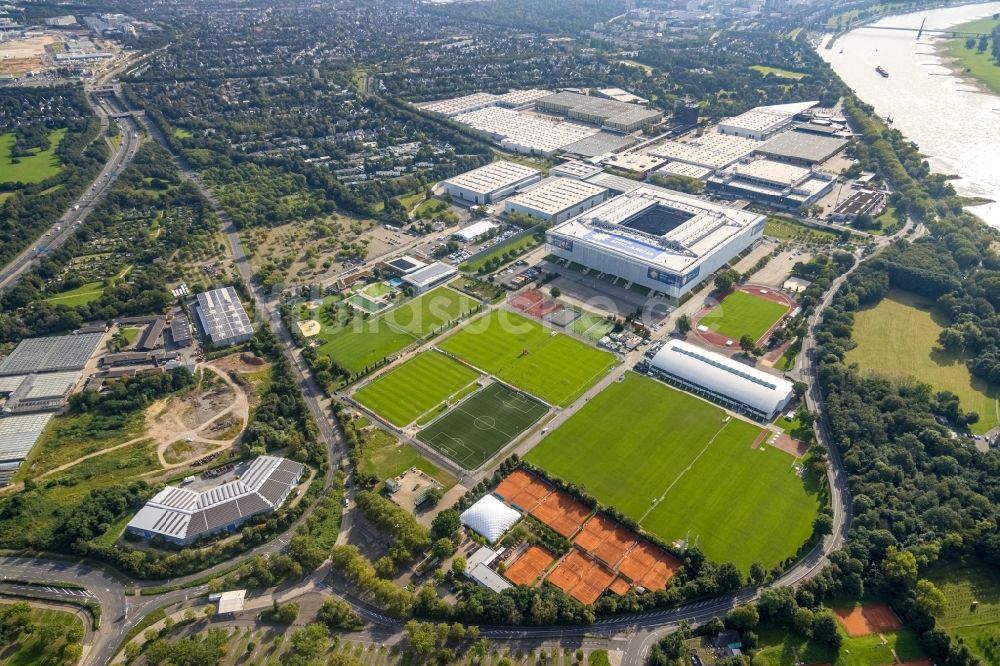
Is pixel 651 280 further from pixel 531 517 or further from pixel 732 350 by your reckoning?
pixel 531 517

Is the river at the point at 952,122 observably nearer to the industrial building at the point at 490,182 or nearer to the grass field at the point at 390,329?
the industrial building at the point at 490,182

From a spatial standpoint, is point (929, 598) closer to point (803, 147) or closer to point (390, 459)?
point (390, 459)

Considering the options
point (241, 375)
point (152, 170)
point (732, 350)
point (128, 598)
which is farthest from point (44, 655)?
point (152, 170)

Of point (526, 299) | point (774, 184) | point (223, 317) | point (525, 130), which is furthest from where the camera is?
point (525, 130)

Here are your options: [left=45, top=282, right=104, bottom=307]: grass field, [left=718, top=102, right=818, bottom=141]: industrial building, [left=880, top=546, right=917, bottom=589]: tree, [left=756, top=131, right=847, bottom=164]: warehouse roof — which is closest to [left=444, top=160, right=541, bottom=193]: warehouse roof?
[left=756, top=131, right=847, bottom=164]: warehouse roof

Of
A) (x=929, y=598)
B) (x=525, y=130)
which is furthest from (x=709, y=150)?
(x=929, y=598)

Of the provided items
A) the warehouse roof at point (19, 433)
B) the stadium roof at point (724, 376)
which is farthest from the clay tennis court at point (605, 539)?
the warehouse roof at point (19, 433)

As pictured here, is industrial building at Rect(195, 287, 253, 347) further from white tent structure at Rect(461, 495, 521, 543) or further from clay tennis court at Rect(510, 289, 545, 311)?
white tent structure at Rect(461, 495, 521, 543)
